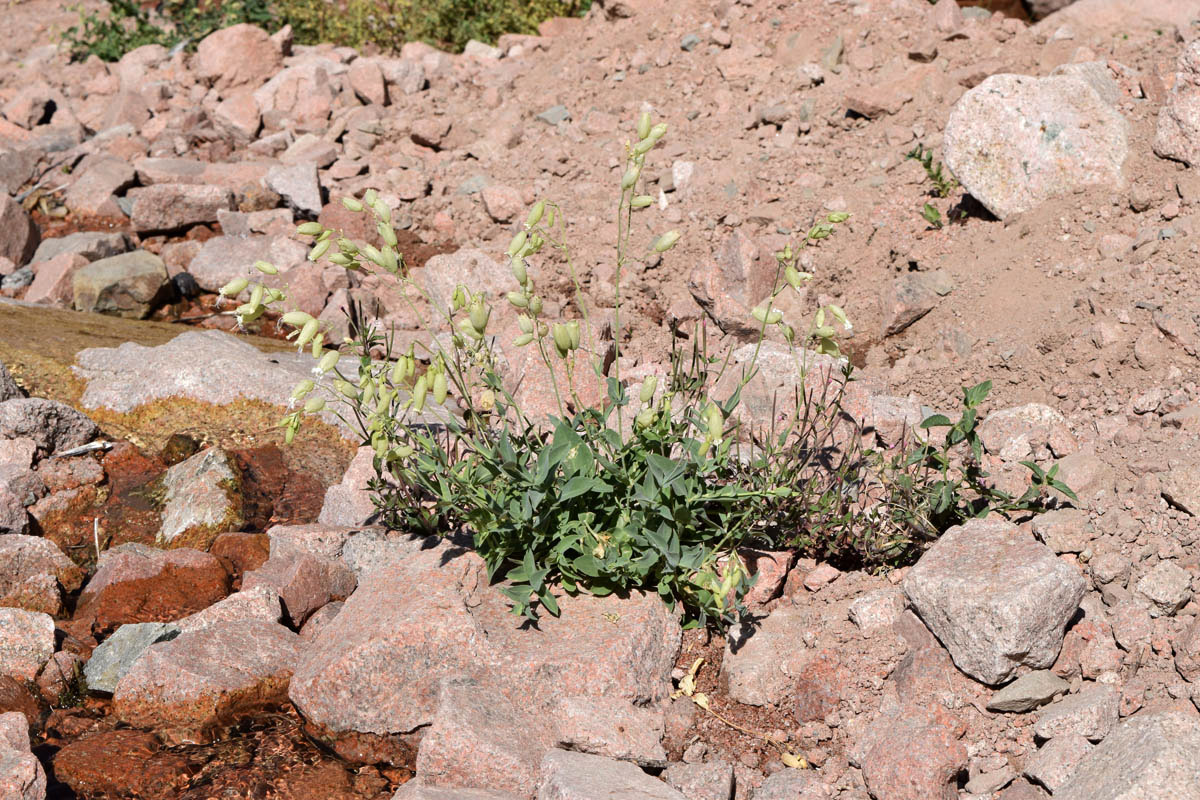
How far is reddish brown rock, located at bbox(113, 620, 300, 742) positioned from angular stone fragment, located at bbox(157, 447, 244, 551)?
1.02 meters

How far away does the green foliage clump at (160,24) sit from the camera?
37.3 feet

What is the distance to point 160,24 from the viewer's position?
12.0 metres

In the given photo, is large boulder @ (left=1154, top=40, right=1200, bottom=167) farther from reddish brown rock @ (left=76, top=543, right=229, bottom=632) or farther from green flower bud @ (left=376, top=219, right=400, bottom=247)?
reddish brown rock @ (left=76, top=543, right=229, bottom=632)

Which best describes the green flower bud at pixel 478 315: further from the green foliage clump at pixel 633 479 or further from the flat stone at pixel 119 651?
the flat stone at pixel 119 651

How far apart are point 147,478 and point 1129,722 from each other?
434 centimetres

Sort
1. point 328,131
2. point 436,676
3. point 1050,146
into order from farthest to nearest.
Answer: point 328,131 → point 1050,146 → point 436,676

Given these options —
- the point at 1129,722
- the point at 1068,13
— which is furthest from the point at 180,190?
the point at 1129,722

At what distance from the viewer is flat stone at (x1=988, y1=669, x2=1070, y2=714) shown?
3.30 m

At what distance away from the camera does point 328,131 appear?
9297 millimetres

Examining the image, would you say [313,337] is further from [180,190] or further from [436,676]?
[180,190]

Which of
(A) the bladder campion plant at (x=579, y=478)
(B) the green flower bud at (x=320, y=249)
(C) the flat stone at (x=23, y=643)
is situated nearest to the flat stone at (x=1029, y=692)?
(A) the bladder campion plant at (x=579, y=478)

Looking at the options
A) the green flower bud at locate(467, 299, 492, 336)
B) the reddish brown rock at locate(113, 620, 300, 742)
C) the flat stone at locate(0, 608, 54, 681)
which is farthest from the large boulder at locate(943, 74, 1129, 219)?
the flat stone at locate(0, 608, 54, 681)

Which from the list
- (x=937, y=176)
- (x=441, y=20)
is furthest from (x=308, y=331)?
(x=441, y=20)

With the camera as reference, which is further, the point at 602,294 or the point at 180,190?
the point at 180,190
